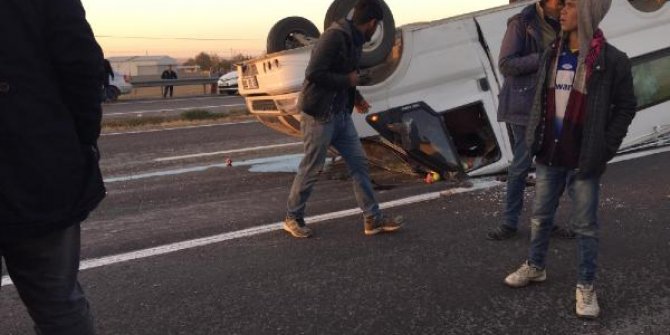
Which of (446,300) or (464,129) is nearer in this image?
(446,300)

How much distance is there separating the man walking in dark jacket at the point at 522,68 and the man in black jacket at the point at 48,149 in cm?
282

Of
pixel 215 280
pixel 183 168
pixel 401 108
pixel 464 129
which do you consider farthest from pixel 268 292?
pixel 183 168

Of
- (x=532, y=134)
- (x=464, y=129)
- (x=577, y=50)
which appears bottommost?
(x=464, y=129)

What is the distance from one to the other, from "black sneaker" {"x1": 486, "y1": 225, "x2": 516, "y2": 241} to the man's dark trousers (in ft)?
9.42

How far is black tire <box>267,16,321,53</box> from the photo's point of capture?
6.09 m

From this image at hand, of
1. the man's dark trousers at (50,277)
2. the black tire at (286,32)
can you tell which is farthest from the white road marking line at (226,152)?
the man's dark trousers at (50,277)

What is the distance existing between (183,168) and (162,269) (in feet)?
12.2

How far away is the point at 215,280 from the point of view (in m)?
3.57

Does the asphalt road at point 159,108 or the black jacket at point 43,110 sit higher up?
the black jacket at point 43,110

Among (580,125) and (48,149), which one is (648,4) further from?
(48,149)

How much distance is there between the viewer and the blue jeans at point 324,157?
4.23 m

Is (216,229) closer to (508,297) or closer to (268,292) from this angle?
(268,292)

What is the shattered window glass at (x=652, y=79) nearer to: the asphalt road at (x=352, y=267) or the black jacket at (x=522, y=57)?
the asphalt road at (x=352, y=267)

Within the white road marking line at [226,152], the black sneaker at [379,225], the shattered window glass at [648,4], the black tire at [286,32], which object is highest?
the shattered window glass at [648,4]
